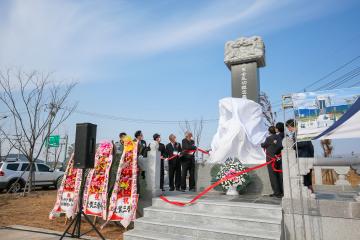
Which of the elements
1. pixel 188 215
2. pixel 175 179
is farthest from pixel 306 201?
pixel 175 179

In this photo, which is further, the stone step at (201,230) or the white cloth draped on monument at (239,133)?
the white cloth draped on monument at (239,133)

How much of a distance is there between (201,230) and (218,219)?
1.34ft

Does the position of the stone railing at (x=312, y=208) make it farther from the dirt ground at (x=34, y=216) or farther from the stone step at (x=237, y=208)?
the dirt ground at (x=34, y=216)

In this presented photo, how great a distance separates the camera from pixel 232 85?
1123 cm

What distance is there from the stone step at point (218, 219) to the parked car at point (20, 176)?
29.5 ft

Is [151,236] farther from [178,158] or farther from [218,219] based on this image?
[178,158]

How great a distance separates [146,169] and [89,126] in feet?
5.97

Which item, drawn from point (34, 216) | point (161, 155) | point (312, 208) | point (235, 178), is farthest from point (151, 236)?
point (34, 216)

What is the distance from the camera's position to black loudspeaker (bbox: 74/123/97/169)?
5.27m

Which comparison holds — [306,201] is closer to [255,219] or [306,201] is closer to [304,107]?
[255,219]

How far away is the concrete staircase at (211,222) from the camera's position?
171 inches

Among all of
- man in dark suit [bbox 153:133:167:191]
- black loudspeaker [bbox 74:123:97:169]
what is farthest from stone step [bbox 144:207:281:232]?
man in dark suit [bbox 153:133:167:191]

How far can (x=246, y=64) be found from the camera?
36.7 ft

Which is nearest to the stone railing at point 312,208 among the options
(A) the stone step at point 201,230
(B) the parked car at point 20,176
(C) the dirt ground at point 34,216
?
(A) the stone step at point 201,230
